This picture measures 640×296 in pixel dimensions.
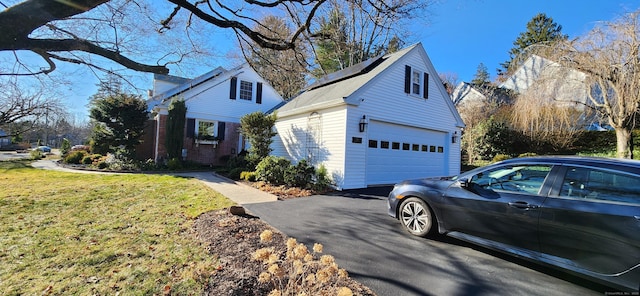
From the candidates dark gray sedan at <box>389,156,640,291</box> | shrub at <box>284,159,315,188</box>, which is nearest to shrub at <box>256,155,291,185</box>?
shrub at <box>284,159,315,188</box>

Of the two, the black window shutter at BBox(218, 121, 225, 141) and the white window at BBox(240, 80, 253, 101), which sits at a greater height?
the white window at BBox(240, 80, 253, 101)

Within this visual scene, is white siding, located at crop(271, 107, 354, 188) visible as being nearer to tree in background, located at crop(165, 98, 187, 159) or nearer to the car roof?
the car roof

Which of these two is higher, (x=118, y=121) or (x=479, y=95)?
(x=479, y=95)

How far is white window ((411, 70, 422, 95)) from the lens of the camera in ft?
33.1

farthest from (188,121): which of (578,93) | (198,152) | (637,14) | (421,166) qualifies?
(637,14)

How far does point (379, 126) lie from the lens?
9039 mm

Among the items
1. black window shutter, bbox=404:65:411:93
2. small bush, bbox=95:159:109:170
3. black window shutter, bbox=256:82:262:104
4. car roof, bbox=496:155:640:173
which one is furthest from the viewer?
black window shutter, bbox=256:82:262:104

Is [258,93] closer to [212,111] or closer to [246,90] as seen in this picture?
[246,90]

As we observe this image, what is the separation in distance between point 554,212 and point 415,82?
27.7 ft

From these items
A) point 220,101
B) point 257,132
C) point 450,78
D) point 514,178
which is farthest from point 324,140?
point 450,78

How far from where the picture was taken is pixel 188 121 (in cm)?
1369

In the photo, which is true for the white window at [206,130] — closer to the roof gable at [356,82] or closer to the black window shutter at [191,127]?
the black window shutter at [191,127]

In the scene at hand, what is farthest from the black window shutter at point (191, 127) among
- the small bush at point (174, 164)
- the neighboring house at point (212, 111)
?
the small bush at point (174, 164)

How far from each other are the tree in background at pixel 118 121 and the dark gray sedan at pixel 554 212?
14227 mm
